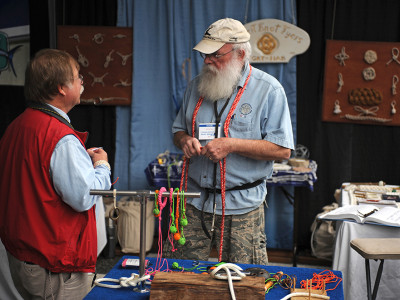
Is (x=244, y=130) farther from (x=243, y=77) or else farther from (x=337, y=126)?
(x=337, y=126)

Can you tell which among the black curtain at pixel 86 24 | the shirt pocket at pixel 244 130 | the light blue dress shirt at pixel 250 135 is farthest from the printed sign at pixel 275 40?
the shirt pocket at pixel 244 130

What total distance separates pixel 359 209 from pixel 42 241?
1.99 metres

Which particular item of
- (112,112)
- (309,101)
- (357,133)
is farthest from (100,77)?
(357,133)

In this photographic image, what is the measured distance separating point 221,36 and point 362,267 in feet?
5.19

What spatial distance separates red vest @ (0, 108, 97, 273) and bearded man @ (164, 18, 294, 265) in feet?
2.54

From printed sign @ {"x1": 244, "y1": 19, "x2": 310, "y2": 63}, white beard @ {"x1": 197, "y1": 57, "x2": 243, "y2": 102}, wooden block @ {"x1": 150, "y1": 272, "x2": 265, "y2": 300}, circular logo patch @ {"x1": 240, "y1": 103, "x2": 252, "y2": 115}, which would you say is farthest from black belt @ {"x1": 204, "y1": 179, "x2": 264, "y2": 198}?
printed sign @ {"x1": 244, "y1": 19, "x2": 310, "y2": 63}

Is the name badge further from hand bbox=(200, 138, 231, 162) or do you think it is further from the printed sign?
the printed sign

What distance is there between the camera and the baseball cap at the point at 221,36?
2492 millimetres

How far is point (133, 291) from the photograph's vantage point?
178 centimetres

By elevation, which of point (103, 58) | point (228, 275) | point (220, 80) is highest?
point (103, 58)

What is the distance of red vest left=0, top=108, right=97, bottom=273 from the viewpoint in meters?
1.81

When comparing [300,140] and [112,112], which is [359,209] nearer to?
[300,140]

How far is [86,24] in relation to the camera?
5.24m

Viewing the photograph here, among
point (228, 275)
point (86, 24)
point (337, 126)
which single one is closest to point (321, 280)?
point (228, 275)
